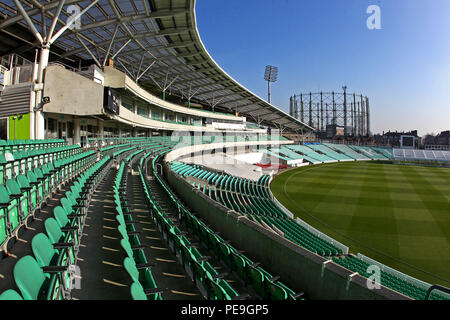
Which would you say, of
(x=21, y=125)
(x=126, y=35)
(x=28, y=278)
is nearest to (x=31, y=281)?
(x=28, y=278)

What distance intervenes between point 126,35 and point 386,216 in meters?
23.2

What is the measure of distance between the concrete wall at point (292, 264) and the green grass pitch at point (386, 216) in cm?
812

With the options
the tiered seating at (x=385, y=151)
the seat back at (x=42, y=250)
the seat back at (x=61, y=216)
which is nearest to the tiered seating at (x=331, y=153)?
the tiered seating at (x=385, y=151)

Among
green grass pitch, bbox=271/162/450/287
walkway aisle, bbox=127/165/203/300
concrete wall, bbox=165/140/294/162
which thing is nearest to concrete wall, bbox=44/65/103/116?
concrete wall, bbox=165/140/294/162

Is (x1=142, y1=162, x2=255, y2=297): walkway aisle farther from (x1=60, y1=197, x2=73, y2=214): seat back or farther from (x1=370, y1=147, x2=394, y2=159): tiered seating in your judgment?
(x1=370, y1=147, x2=394, y2=159): tiered seating

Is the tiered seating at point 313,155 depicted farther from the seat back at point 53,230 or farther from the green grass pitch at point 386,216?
the seat back at point 53,230

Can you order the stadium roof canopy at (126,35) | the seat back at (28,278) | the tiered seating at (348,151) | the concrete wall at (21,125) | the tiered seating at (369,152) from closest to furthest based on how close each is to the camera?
the seat back at (28,278)
the concrete wall at (21,125)
the stadium roof canopy at (126,35)
the tiered seating at (369,152)
the tiered seating at (348,151)

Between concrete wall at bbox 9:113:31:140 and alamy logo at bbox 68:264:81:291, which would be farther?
concrete wall at bbox 9:113:31:140

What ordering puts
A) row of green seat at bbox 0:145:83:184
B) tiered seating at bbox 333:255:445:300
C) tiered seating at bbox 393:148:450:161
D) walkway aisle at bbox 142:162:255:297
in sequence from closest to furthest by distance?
walkway aisle at bbox 142:162:255:297 → row of green seat at bbox 0:145:83:184 → tiered seating at bbox 333:255:445:300 → tiered seating at bbox 393:148:450:161

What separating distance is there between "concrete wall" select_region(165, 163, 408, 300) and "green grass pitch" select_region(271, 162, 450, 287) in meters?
8.12

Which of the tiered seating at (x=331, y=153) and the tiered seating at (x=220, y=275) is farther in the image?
the tiered seating at (x=331, y=153)

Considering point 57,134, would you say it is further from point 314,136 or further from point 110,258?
point 314,136

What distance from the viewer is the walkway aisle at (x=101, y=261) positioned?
3186 mm

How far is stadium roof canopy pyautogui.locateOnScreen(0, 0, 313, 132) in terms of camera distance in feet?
52.7
